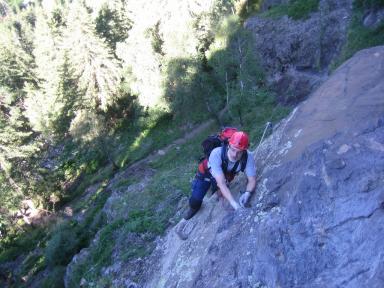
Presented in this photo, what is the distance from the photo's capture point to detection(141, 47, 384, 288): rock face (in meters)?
6.13

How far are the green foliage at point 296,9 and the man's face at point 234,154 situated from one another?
2975 centimetres

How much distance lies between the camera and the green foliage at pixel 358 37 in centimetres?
2573

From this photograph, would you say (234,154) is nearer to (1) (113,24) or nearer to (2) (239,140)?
(2) (239,140)

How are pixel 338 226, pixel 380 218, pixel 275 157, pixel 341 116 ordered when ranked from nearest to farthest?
pixel 380 218 < pixel 338 226 < pixel 341 116 < pixel 275 157

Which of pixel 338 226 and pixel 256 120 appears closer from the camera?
pixel 338 226

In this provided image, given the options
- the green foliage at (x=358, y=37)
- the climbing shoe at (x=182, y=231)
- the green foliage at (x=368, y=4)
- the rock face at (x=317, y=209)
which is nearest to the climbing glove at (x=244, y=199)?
the rock face at (x=317, y=209)

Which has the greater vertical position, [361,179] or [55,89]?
[55,89]

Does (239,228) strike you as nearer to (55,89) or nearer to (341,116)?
(341,116)

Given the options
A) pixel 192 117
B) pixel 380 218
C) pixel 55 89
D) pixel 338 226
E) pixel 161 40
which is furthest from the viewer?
pixel 55 89

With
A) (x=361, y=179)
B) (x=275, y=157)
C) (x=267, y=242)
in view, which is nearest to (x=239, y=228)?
(x=267, y=242)

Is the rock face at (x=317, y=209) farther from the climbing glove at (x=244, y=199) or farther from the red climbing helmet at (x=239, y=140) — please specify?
the red climbing helmet at (x=239, y=140)

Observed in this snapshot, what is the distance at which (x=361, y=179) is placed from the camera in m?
6.44

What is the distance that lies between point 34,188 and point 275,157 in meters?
33.7

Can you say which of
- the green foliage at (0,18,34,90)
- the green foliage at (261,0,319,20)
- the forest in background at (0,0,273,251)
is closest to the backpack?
the forest in background at (0,0,273,251)
